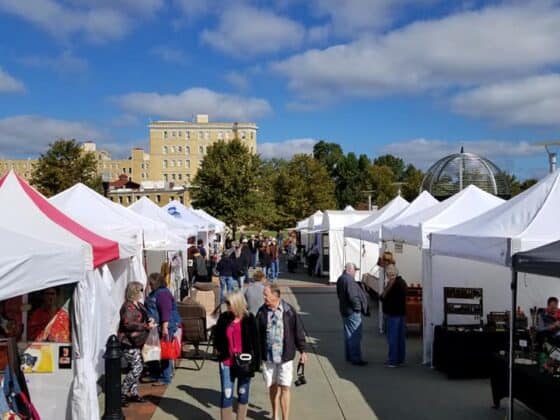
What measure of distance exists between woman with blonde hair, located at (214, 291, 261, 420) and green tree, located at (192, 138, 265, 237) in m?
35.5

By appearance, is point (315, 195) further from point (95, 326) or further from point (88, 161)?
point (95, 326)

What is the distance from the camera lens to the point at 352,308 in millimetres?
10117

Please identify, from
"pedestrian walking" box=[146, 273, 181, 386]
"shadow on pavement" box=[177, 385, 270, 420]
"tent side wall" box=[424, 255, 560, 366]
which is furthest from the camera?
"tent side wall" box=[424, 255, 560, 366]

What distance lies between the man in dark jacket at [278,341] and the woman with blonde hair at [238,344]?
0.54ft

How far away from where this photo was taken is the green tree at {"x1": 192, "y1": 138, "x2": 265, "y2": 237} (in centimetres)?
4212

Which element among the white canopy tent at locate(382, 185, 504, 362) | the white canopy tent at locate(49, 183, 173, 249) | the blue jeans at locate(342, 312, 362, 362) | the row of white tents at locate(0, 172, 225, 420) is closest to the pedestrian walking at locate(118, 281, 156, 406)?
the row of white tents at locate(0, 172, 225, 420)

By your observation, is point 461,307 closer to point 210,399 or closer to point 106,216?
point 210,399

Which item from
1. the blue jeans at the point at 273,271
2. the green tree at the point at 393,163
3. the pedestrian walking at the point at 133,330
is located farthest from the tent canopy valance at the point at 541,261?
the green tree at the point at 393,163

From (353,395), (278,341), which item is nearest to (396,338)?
(353,395)

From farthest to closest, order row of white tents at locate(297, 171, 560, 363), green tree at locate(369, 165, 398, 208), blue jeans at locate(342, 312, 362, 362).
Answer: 1. green tree at locate(369, 165, 398, 208)
2. blue jeans at locate(342, 312, 362, 362)
3. row of white tents at locate(297, 171, 560, 363)

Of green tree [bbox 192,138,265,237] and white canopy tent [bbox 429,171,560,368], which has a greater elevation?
green tree [bbox 192,138,265,237]

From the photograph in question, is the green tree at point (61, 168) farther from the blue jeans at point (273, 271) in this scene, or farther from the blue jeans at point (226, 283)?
the blue jeans at point (226, 283)

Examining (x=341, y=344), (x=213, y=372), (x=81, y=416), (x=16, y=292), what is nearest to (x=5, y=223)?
(x=16, y=292)

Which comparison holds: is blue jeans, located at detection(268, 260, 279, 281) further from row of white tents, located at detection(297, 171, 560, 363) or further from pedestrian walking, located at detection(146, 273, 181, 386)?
pedestrian walking, located at detection(146, 273, 181, 386)
